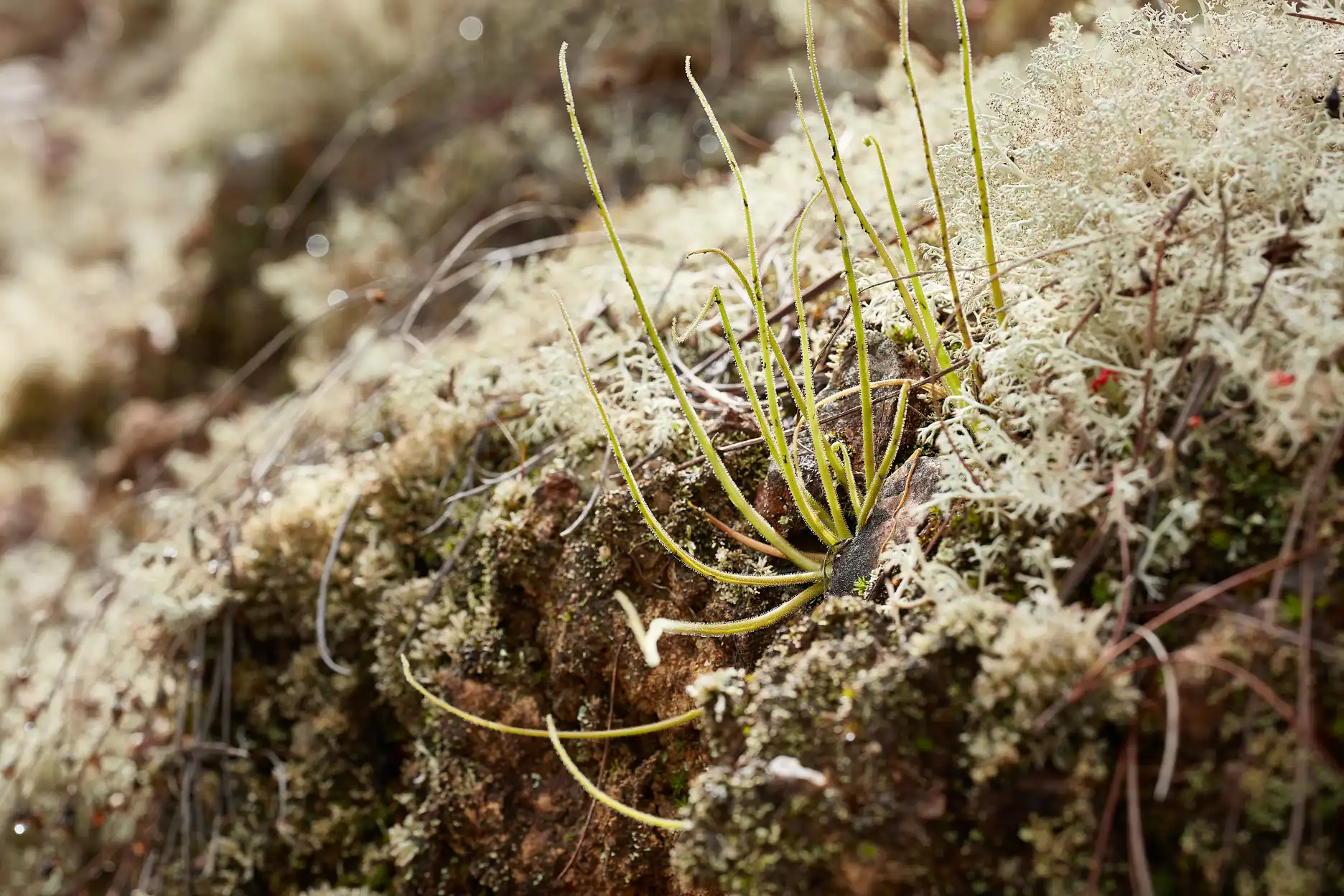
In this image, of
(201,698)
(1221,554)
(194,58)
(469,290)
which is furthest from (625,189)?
(194,58)

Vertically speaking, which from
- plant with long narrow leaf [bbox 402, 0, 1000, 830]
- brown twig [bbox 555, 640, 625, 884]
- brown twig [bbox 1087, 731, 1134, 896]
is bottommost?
brown twig [bbox 555, 640, 625, 884]

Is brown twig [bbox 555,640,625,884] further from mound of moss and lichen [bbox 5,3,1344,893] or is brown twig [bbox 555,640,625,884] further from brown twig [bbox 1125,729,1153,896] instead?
brown twig [bbox 1125,729,1153,896]

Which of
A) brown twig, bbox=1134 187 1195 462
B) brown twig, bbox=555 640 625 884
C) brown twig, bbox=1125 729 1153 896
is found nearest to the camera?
brown twig, bbox=1125 729 1153 896

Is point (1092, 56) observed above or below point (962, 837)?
above

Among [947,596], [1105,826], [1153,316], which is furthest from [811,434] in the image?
[1105,826]

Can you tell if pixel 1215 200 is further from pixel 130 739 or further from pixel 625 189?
pixel 625 189

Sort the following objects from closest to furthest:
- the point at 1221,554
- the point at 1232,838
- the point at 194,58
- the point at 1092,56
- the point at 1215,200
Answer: the point at 1232,838, the point at 1221,554, the point at 1215,200, the point at 1092,56, the point at 194,58

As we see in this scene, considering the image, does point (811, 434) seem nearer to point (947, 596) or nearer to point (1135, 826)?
point (947, 596)

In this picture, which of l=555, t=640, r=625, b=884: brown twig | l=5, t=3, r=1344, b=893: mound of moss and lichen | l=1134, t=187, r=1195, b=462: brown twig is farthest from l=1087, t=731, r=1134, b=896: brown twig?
l=555, t=640, r=625, b=884: brown twig

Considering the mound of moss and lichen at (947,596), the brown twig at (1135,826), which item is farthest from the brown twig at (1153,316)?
the brown twig at (1135,826)
